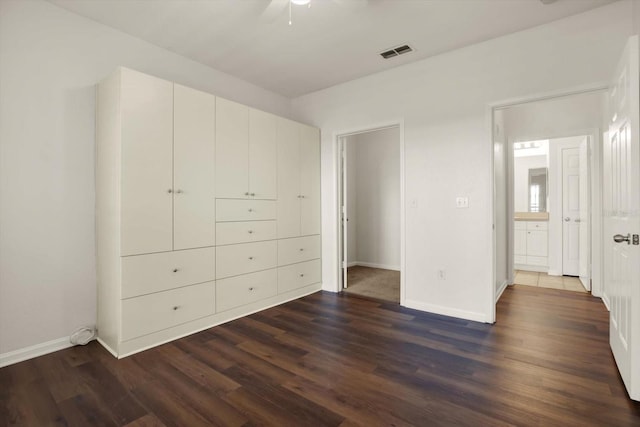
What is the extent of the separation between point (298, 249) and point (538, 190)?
5382 mm

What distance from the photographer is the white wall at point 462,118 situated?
2.53 metres

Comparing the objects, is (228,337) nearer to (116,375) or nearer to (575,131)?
(116,375)

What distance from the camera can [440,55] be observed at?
3.21 m

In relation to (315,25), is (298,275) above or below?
below

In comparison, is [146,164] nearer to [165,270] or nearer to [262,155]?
[165,270]

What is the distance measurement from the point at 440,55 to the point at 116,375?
4004 millimetres

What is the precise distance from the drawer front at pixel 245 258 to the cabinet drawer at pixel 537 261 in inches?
185

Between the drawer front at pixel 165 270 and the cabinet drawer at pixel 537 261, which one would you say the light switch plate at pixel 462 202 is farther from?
the cabinet drawer at pixel 537 261

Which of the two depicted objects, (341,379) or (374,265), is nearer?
(341,379)

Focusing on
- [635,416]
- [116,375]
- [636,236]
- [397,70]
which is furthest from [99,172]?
[635,416]

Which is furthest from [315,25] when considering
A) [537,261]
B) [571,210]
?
[537,261]

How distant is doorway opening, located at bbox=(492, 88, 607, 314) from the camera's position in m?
3.90

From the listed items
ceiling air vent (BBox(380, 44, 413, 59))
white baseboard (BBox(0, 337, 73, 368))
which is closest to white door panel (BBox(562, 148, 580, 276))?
ceiling air vent (BBox(380, 44, 413, 59))

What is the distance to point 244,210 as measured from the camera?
10.8 feet
